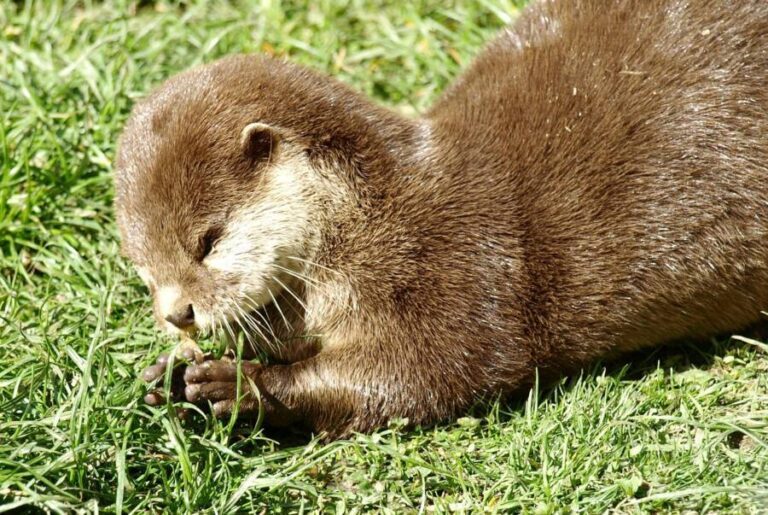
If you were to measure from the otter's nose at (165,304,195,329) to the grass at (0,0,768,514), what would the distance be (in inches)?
A: 8.0

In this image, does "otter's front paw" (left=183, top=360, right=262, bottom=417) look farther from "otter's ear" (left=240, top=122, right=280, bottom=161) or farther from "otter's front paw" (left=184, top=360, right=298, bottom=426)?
"otter's ear" (left=240, top=122, right=280, bottom=161)

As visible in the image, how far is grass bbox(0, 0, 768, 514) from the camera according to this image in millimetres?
2920

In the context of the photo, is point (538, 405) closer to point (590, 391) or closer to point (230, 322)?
point (590, 391)

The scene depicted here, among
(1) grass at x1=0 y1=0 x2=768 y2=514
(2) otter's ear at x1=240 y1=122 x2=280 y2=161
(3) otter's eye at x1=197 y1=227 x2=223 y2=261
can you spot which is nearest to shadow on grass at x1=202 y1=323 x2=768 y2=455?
(1) grass at x1=0 y1=0 x2=768 y2=514

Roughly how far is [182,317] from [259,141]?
549mm

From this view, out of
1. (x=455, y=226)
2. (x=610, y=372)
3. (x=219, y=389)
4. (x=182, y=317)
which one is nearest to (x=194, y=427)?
(x=219, y=389)

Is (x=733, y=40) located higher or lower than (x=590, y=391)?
higher

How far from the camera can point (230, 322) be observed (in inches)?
134

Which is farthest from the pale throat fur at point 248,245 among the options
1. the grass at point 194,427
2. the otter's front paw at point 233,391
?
the grass at point 194,427

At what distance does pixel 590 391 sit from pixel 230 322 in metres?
1.09

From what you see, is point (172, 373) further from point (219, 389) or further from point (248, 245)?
point (248, 245)

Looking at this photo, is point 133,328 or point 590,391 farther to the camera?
point 133,328

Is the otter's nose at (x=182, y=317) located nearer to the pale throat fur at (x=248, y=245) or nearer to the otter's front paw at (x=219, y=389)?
the pale throat fur at (x=248, y=245)

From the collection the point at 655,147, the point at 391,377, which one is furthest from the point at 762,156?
the point at 391,377
